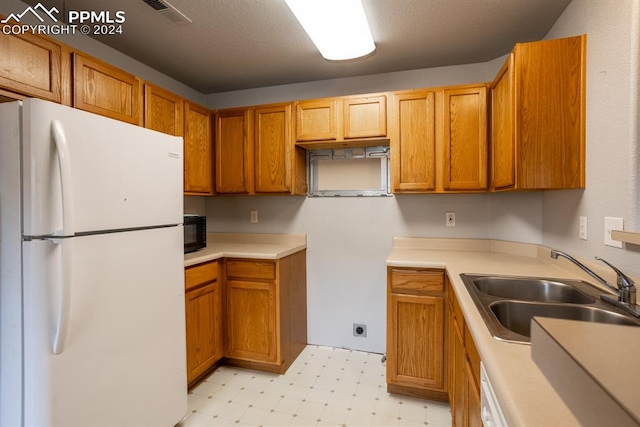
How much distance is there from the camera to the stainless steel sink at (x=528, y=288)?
1332mm

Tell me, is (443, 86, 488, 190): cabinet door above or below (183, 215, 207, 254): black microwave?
above

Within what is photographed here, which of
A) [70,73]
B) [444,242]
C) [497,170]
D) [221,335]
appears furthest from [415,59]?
[221,335]

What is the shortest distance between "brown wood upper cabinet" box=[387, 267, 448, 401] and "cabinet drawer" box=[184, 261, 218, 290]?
1.25m

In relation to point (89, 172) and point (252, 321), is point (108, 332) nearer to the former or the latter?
point (89, 172)

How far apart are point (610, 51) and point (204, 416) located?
8.97 feet

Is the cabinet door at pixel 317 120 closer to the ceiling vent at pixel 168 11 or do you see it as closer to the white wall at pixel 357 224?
the white wall at pixel 357 224

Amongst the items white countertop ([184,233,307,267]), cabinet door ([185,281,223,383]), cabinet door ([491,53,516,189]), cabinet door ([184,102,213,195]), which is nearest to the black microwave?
white countertop ([184,233,307,267])

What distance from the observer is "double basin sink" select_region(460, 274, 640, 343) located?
3.17 ft

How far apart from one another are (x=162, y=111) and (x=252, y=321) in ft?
5.41

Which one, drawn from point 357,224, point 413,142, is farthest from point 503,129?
point 357,224

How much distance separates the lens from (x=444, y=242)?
239 centimetres

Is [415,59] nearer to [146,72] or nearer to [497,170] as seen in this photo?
[497,170]

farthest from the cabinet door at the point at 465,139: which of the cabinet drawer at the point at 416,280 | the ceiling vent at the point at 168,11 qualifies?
the ceiling vent at the point at 168,11
